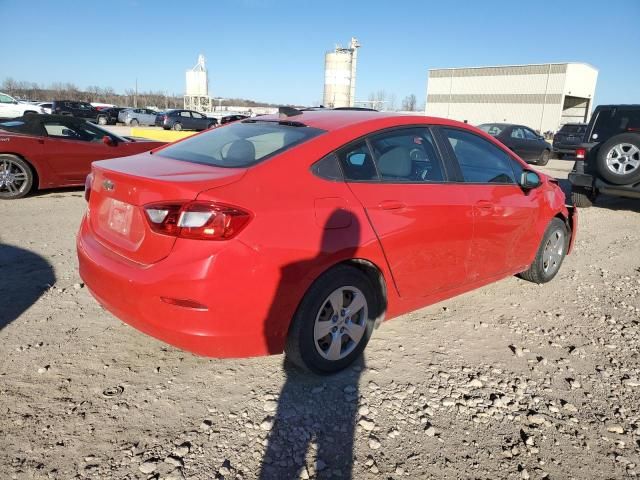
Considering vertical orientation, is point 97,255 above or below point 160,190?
below

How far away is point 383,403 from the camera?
2.69 meters

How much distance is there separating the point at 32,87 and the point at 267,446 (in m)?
119

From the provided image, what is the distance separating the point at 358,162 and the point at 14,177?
681 cm

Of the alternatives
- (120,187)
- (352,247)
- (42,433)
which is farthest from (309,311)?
(42,433)

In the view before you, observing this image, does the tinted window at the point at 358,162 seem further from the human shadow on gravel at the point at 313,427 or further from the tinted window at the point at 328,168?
the human shadow on gravel at the point at 313,427

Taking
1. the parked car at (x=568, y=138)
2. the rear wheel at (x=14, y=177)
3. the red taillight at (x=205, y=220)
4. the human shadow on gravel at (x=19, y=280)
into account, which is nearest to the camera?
the red taillight at (x=205, y=220)

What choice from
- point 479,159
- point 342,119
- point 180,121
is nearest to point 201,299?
point 342,119

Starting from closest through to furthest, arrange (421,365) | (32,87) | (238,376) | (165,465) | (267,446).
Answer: (165,465), (267,446), (238,376), (421,365), (32,87)

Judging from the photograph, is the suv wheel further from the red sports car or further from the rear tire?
the red sports car

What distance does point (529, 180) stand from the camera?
3.98m

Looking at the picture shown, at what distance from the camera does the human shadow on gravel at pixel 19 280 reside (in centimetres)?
363

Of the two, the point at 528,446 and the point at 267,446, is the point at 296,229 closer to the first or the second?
the point at 267,446

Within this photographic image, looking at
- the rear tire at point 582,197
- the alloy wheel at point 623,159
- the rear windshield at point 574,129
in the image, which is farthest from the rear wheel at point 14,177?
the rear windshield at point 574,129

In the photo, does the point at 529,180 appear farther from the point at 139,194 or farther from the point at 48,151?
the point at 48,151
